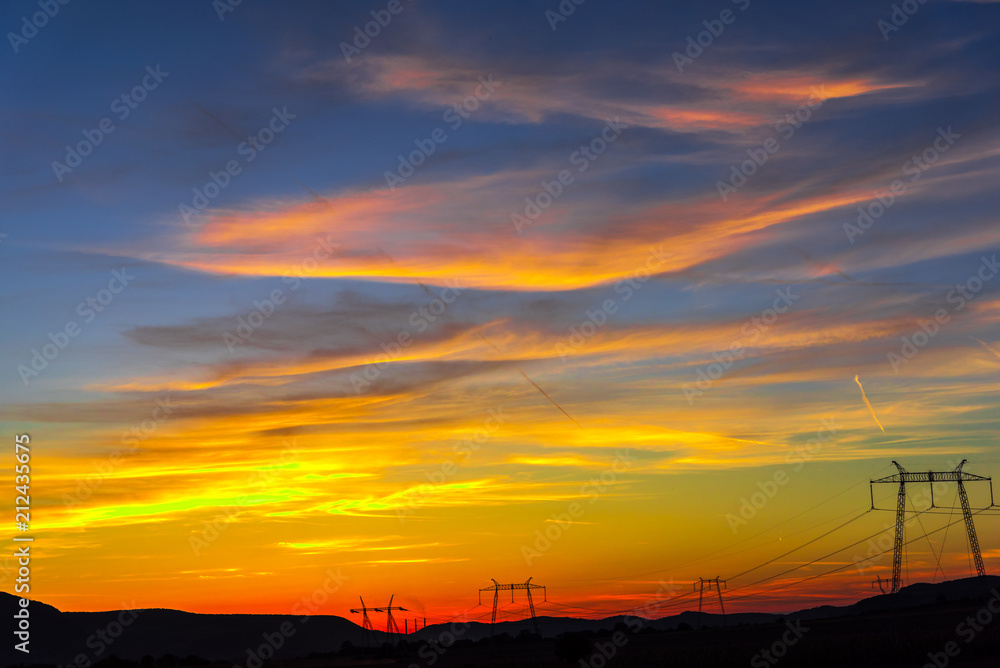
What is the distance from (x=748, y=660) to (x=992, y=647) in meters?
29.5

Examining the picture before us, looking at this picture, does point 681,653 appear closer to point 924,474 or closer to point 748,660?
point 748,660

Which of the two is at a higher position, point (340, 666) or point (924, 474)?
point (924, 474)

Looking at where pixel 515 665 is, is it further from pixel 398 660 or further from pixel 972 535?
pixel 972 535

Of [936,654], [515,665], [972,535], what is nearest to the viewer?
[936,654]

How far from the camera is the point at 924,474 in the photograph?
182 meters

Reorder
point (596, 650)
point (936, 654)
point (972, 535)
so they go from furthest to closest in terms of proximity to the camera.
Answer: point (972, 535) < point (596, 650) < point (936, 654)

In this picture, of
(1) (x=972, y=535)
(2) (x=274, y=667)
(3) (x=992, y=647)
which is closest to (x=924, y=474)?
(1) (x=972, y=535)

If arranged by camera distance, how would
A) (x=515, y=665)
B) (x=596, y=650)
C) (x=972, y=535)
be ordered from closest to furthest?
(x=515, y=665) → (x=596, y=650) → (x=972, y=535)

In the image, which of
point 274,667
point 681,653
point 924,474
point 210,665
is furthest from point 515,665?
point 924,474

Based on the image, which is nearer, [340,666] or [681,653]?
[681,653]

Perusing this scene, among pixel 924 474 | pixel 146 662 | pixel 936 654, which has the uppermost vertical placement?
pixel 924 474

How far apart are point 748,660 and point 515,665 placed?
101ft

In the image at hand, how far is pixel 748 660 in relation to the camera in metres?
127

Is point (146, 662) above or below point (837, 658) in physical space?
above
